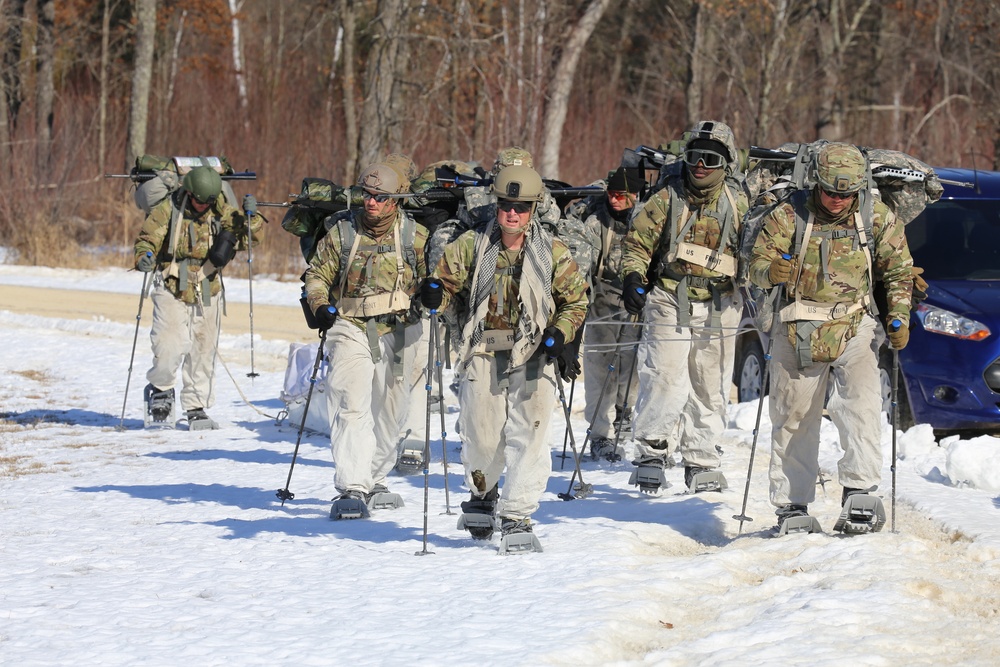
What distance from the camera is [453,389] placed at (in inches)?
512

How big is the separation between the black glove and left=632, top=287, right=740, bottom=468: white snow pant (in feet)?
13.4

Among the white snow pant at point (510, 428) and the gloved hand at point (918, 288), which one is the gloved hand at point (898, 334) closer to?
the gloved hand at point (918, 288)

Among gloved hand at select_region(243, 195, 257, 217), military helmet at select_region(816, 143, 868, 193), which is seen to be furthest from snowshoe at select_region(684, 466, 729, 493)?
gloved hand at select_region(243, 195, 257, 217)

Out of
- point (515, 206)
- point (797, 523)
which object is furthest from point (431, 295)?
point (797, 523)

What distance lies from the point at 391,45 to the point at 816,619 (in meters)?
17.1

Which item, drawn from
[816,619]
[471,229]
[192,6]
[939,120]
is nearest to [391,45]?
[939,120]

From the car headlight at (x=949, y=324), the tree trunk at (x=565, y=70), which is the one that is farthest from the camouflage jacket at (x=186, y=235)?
the tree trunk at (x=565, y=70)

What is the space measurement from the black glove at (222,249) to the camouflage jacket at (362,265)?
10.9 feet

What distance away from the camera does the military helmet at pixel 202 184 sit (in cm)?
1183

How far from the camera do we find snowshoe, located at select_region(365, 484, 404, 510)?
9.12 meters

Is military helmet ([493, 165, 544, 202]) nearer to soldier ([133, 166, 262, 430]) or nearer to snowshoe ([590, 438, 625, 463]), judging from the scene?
snowshoe ([590, 438, 625, 463])

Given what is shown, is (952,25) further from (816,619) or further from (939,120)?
(816,619)

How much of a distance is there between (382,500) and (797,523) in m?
2.62

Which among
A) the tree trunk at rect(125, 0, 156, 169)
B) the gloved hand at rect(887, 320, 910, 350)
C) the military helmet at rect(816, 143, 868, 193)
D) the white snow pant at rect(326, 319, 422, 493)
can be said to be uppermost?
the tree trunk at rect(125, 0, 156, 169)
